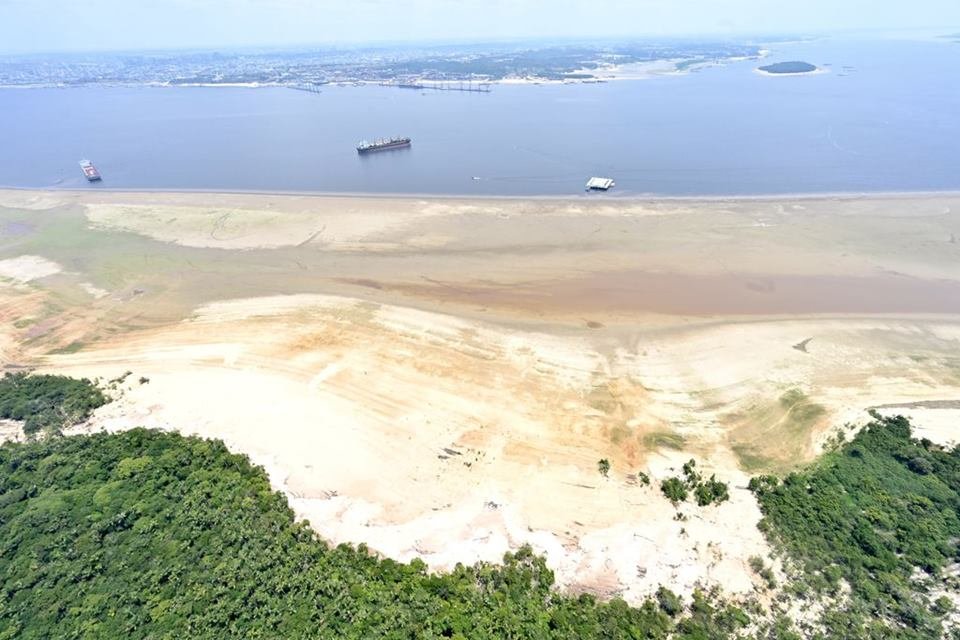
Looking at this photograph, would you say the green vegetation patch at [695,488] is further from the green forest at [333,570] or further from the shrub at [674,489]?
the green forest at [333,570]

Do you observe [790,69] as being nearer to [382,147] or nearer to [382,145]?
[382,145]

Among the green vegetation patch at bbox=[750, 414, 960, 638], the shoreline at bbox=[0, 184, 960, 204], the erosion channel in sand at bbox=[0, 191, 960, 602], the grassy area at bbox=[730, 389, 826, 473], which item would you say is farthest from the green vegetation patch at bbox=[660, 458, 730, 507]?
Result: the shoreline at bbox=[0, 184, 960, 204]

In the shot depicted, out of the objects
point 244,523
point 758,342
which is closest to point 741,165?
point 758,342

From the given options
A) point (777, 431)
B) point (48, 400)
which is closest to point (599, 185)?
point (777, 431)

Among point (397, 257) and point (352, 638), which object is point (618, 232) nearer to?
point (397, 257)

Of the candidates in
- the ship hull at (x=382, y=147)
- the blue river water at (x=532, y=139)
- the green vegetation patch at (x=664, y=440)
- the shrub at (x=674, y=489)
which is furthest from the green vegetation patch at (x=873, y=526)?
the ship hull at (x=382, y=147)

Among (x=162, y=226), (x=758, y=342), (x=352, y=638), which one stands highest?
(x=162, y=226)
